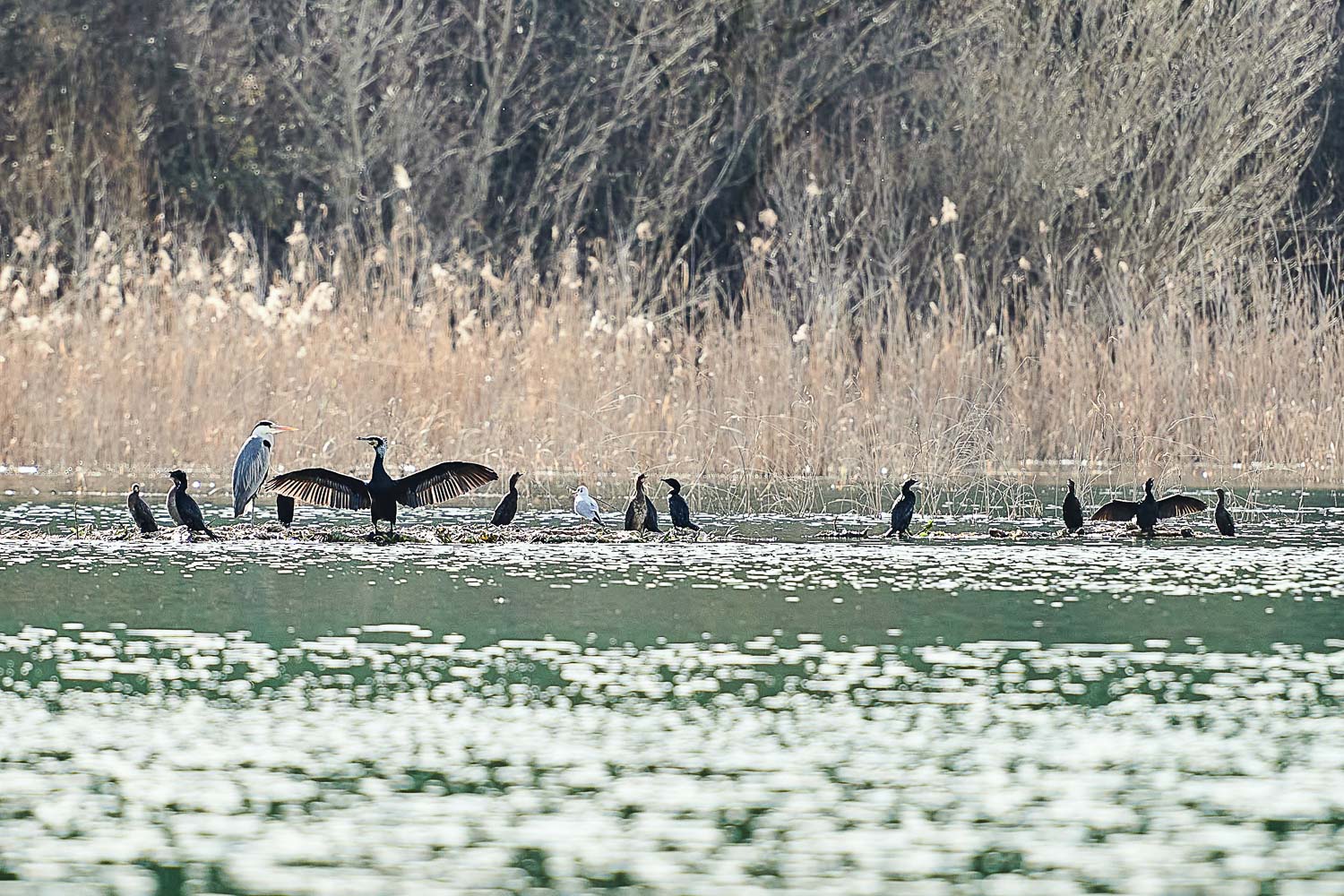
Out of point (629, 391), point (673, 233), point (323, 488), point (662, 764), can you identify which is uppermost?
point (673, 233)

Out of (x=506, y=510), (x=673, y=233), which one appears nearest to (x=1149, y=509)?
(x=506, y=510)

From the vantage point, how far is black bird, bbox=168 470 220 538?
686 cm

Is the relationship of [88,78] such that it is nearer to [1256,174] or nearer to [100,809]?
[1256,174]

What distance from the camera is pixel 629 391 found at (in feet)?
33.4

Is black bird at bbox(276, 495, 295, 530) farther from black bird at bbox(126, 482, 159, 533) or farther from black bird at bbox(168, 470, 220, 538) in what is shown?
black bird at bbox(126, 482, 159, 533)

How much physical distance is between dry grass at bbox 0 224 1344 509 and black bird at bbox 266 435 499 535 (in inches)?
69.0

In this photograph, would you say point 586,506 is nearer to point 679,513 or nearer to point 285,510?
point 679,513

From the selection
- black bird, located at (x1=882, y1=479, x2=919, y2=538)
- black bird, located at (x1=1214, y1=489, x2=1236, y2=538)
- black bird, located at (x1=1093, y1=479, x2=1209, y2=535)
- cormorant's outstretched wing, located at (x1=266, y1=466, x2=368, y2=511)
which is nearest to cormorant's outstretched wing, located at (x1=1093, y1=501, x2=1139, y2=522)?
black bird, located at (x1=1093, y1=479, x2=1209, y2=535)

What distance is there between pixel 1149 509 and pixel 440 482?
2321 millimetres

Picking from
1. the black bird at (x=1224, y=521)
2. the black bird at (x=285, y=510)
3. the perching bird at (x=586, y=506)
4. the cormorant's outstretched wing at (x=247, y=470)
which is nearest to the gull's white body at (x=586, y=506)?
the perching bird at (x=586, y=506)

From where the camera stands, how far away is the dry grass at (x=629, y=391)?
9.82 m

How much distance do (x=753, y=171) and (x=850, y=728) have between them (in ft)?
49.3

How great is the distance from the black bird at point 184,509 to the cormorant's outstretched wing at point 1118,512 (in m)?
2.82

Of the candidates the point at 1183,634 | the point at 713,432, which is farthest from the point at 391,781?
the point at 713,432
